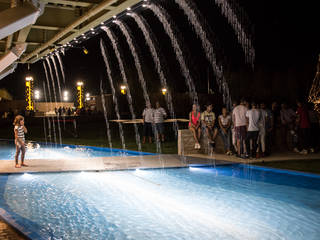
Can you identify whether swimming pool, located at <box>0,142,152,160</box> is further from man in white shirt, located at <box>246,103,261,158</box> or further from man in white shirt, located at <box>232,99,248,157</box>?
man in white shirt, located at <box>246,103,261,158</box>

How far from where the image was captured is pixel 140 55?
157 feet

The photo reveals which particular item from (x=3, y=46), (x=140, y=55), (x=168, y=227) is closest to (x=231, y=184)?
(x=168, y=227)

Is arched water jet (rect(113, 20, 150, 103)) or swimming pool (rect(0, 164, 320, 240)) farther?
arched water jet (rect(113, 20, 150, 103))

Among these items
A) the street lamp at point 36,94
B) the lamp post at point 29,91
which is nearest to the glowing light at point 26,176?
the lamp post at point 29,91

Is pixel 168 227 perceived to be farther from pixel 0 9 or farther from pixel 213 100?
pixel 213 100

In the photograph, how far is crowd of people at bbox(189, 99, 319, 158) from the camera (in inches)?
498

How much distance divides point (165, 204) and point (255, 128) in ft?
20.2

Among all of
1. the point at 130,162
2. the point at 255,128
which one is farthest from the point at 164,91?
the point at 130,162

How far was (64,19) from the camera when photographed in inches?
283

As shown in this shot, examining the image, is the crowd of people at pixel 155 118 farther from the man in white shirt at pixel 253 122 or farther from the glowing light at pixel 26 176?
the glowing light at pixel 26 176

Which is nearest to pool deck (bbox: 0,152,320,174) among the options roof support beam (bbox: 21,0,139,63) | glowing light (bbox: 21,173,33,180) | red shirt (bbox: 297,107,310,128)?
glowing light (bbox: 21,173,33,180)

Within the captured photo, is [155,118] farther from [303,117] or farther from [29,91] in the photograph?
[29,91]

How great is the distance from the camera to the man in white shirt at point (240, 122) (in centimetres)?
1262

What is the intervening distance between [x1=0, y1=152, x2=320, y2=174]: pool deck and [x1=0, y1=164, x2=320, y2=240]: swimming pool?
46cm
